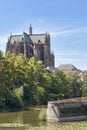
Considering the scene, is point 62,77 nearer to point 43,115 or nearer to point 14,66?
point 14,66

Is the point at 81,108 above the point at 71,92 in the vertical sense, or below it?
above

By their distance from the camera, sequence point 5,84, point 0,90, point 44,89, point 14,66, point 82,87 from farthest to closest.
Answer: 1. point 82,87
2. point 44,89
3. point 14,66
4. point 5,84
5. point 0,90

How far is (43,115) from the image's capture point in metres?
54.9

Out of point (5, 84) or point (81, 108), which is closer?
point (81, 108)

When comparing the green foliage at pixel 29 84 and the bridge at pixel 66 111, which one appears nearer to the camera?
the bridge at pixel 66 111

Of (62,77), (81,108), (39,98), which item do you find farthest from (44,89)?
(81,108)

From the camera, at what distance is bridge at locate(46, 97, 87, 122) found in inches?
2096

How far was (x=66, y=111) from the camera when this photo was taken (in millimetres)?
54219

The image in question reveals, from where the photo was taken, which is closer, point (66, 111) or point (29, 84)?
point (66, 111)

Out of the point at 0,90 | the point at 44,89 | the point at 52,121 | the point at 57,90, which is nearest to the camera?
the point at 52,121

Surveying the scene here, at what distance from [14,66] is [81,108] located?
48898 millimetres

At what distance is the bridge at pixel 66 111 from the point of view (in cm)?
5325

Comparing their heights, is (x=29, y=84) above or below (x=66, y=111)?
below

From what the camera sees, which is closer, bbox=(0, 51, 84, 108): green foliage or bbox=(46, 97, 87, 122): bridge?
bbox=(46, 97, 87, 122): bridge
